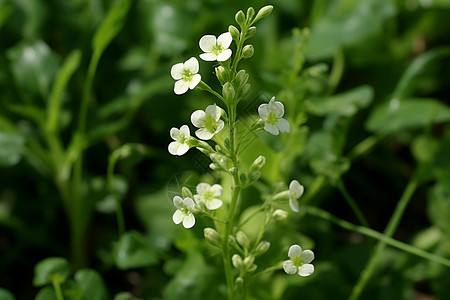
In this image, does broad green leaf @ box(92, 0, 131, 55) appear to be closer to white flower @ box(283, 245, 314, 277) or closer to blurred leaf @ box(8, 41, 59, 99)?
blurred leaf @ box(8, 41, 59, 99)

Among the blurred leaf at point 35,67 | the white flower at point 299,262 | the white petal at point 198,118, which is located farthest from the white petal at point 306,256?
the blurred leaf at point 35,67

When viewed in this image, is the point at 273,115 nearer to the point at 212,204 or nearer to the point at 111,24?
the point at 212,204

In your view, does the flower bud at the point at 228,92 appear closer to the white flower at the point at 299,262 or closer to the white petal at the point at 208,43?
the white petal at the point at 208,43

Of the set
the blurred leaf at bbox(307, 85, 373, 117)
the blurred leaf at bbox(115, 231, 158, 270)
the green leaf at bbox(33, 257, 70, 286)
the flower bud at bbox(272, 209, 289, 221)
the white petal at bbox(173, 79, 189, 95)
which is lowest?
the green leaf at bbox(33, 257, 70, 286)

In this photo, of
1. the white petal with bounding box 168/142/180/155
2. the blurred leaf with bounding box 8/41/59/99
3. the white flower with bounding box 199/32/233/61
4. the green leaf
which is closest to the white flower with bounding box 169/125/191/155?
the white petal with bounding box 168/142/180/155

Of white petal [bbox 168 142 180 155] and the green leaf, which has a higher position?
white petal [bbox 168 142 180 155]

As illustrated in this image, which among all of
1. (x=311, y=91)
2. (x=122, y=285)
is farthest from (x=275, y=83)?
(x=122, y=285)

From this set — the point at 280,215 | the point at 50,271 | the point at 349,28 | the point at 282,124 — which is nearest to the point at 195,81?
the point at 282,124

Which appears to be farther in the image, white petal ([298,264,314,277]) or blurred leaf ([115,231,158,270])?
blurred leaf ([115,231,158,270])
